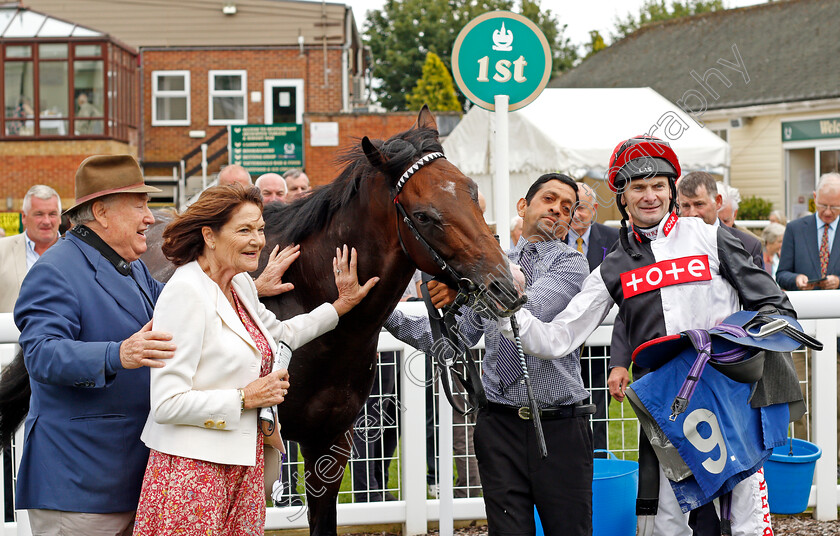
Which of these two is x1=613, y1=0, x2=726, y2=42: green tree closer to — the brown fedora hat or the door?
the door

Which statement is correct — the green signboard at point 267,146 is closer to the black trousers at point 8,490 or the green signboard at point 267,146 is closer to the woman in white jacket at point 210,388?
the black trousers at point 8,490

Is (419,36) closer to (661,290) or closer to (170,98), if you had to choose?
(170,98)

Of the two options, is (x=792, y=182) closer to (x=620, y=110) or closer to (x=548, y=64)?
(x=620, y=110)

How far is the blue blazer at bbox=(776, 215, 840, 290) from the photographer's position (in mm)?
6145

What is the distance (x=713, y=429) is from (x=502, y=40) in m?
2.41

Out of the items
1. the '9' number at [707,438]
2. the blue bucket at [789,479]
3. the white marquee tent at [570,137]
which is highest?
the white marquee tent at [570,137]

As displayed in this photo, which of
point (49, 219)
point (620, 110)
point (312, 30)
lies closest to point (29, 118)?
point (312, 30)

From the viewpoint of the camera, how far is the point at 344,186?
3125 millimetres

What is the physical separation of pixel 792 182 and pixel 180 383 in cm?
1886

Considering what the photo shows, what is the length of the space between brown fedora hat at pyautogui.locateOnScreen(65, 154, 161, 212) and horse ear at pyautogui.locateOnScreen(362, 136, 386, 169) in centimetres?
70

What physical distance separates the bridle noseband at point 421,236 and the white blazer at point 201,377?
616 millimetres

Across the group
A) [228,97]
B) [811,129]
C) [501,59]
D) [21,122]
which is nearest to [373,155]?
[501,59]

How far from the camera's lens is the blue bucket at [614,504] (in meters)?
3.70

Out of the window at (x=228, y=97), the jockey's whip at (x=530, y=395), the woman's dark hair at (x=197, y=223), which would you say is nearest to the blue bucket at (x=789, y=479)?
the jockey's whip at (x=530, y=395)
